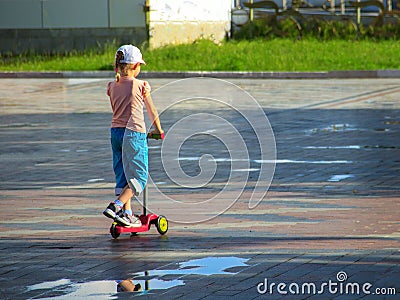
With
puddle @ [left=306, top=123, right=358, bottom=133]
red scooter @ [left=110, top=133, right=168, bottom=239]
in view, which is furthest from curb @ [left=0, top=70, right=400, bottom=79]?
red scooter @ [left=110, top=133, right=168, bottom=239]

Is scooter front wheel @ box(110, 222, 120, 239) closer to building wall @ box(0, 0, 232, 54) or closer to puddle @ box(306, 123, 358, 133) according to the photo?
puddle @ box(306, 123, 358, 133)

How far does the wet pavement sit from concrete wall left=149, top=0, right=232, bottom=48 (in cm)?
1315

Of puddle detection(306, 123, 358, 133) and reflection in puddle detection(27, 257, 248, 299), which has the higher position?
reflection in puddle detection(27, 257, 248, 299)

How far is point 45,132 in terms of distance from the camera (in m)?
16.3

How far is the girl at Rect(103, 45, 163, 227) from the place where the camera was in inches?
326

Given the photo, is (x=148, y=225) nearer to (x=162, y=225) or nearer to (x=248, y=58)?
(x=162, y=225)

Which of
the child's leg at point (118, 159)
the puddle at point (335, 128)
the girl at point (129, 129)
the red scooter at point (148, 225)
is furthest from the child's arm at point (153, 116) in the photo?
the puddle at point (335, 128)

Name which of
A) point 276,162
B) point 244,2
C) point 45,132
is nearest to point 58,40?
point 244,2

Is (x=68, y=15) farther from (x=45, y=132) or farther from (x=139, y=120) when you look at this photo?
(x=139, y=120)

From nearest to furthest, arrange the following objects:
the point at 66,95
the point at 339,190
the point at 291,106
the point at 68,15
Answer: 1. the point at 339,190
2. the point at 291,106
3. the point at 66,95
4. the point at 68,15

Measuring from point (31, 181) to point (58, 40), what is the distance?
21021 mm

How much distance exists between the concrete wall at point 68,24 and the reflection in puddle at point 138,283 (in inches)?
979

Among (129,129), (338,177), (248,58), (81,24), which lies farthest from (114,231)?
(81,24)

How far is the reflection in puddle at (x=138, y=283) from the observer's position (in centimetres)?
652
